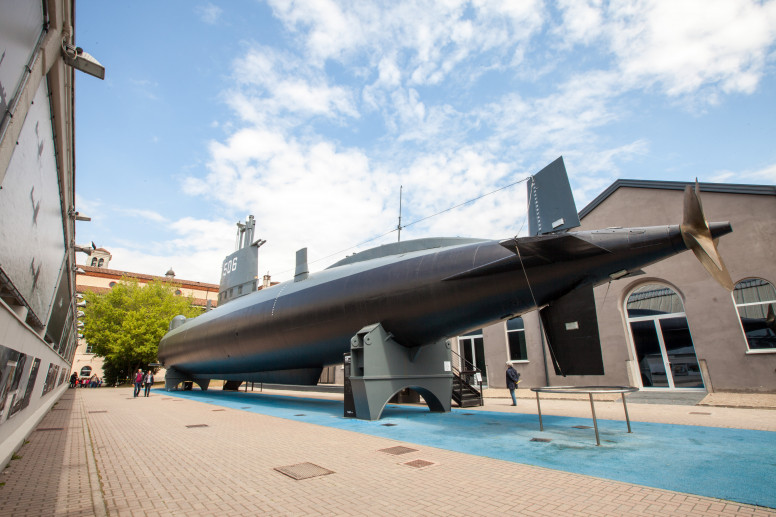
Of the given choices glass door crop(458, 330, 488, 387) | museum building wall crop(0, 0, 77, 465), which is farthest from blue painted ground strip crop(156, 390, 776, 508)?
glass door crop(458, 330, 488, 387)

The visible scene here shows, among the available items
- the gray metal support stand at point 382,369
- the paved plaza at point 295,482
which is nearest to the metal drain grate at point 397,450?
the paved plaza at point 295,482

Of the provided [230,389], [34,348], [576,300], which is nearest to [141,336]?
[230,389]

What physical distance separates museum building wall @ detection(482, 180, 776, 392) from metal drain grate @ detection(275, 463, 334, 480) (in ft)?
35.3

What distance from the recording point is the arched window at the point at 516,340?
18547 millimetres

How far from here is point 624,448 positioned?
5.81 metres

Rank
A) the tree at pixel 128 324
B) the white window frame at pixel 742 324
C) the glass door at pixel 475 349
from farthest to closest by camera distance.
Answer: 1. the tree at pixel 128 324
2. the glass door at pixel 475 349
3. the white window frame at pixel 742 324

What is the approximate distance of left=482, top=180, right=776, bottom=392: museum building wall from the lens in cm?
1273

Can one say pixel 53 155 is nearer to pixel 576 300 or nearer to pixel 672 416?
pixel 576 300

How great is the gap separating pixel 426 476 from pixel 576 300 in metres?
4.54

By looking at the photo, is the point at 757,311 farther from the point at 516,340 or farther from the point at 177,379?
the point at 177,379

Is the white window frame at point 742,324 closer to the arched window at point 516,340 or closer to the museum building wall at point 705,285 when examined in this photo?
the museum building wall at point 705,285

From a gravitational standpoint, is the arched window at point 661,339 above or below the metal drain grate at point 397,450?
above

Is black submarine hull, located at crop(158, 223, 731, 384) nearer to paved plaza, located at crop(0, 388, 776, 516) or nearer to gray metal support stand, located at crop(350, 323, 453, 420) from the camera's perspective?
gray metal support stand, located at crop(350, 323, 453, 420)

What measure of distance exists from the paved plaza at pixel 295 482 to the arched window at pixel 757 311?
23.2ft
